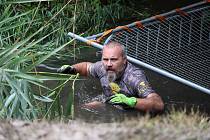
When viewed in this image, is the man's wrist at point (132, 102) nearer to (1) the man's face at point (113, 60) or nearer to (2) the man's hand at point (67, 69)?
(1) the man's face at point (113, 60)

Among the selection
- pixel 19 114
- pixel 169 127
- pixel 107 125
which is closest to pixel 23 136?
pixel 107 125

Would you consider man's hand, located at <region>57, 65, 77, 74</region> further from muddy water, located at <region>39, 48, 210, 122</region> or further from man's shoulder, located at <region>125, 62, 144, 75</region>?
man's shoulder, located at <region>125, 62, 144, 75</region>

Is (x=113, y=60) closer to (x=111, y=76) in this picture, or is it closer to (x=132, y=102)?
(x=111, y=76)

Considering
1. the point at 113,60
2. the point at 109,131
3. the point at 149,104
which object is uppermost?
the point at 109,131

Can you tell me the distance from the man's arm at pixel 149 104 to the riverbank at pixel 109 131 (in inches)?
125

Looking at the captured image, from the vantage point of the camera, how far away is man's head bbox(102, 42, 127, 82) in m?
5.64

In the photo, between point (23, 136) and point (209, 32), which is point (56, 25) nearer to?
point (209, 32)

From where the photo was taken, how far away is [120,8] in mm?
10297

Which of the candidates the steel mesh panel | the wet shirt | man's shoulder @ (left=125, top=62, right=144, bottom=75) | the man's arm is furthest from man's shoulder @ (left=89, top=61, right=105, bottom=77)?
the man's arm

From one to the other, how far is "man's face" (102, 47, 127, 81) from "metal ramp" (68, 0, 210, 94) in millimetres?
692

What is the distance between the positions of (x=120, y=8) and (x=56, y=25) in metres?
2.03

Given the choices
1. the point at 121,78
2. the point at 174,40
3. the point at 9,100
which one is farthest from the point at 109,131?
the point at 174,40

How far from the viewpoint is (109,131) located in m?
1.86

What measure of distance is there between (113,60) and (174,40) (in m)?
A: 1.63
